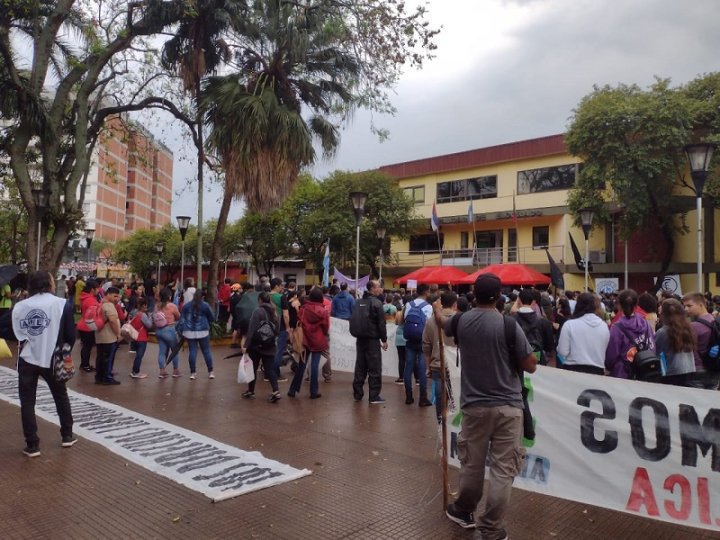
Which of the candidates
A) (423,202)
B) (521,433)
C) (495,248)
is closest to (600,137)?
(495,248)

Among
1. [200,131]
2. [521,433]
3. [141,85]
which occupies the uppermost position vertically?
[141,85]

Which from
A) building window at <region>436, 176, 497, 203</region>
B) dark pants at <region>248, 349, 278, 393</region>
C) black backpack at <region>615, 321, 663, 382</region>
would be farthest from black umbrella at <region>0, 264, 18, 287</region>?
building window at <region>436, 176, 497, 203</region>

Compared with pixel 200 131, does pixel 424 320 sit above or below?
below

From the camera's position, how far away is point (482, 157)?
119 ft

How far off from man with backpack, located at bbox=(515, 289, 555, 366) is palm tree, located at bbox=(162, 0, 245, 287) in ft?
32.5

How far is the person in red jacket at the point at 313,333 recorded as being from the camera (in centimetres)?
863

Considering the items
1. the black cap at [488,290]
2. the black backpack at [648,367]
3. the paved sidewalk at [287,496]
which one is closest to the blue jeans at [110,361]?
the paved sidewalk at [287,496]

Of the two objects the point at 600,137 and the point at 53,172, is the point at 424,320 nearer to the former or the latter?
the point at 53,172

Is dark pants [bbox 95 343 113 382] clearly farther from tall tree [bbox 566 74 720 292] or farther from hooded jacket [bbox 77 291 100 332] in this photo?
tall tree [bbox 566 74 720 292]

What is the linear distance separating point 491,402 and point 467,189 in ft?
114

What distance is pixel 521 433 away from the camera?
12.5ft

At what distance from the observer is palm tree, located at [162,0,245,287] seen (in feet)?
47.7

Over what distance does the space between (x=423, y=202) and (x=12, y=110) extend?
28418mm

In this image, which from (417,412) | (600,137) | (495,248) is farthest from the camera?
(495,248)
